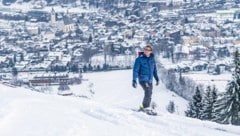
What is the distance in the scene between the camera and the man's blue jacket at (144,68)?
18.7 feet

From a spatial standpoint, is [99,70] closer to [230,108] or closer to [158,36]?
[158,36]

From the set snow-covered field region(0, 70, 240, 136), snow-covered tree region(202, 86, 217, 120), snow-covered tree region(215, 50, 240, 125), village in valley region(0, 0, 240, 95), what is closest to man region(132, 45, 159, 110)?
snow-covered field region(0, 70, 240, 136)

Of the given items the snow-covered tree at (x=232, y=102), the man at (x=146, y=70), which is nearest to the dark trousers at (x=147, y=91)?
the man at (x=146, y=70)

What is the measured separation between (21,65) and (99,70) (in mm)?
5848

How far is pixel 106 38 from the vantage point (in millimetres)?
45406

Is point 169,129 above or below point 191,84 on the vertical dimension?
above

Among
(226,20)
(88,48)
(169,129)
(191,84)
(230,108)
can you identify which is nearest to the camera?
(169,129)

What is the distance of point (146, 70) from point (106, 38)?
39.7m

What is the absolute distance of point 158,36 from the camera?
45.5 m

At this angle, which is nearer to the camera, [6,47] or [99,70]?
[99,70]

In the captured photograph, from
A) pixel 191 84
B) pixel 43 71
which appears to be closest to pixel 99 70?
pixel 43 71

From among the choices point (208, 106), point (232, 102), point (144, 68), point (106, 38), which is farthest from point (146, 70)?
point (106, 38)

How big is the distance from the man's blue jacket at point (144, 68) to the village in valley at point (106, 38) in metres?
16.0

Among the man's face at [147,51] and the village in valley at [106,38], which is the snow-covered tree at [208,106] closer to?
the man's face at [147,51]
